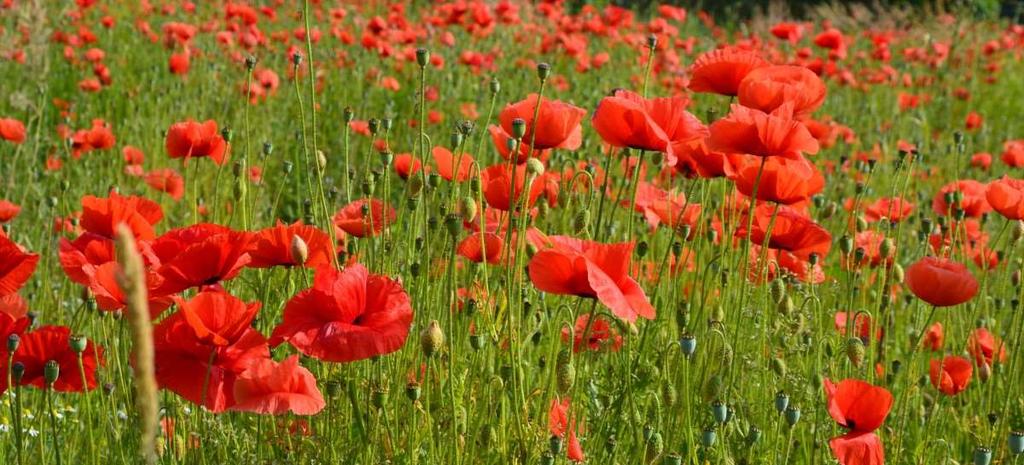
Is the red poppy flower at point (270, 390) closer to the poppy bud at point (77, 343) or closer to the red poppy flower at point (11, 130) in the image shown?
the poppy bud at point (77, 343)

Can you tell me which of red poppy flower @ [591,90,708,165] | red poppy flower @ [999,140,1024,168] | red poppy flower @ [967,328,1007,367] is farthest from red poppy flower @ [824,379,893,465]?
red poppy flower @ [999,140,1024,168]

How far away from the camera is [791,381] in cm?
219

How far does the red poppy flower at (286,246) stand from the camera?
1.65 metres

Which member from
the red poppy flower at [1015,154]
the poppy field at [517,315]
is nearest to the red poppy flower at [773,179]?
the poppy field at [517,315]

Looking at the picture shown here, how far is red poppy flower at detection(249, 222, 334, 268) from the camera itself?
1.65m

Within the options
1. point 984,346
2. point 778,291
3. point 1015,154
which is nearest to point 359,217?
point 778,291

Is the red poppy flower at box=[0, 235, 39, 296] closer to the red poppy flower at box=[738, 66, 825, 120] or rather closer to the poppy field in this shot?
the poppy field

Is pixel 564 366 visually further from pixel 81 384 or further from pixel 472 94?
pixel 472 94

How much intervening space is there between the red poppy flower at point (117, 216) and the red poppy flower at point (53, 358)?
0.19 meters

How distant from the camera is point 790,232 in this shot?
7.39 ft

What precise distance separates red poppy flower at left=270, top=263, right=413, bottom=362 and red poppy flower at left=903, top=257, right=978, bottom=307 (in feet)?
3.15

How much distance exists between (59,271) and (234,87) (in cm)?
227

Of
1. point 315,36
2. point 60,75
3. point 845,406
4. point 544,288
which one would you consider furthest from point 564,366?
point 60,75

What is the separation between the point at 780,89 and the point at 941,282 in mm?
446
